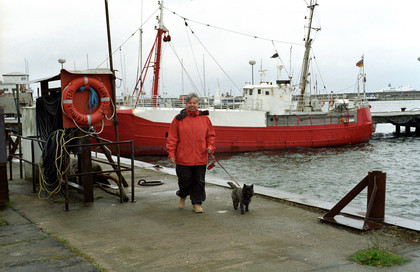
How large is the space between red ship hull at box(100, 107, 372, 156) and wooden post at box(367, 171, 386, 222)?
1842 centimetres

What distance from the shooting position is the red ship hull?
75.3 ft

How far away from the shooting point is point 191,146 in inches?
223

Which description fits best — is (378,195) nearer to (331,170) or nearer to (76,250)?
(76,250)

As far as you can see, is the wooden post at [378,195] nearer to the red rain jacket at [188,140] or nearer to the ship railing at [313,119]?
the red rain jacket at [188,140]

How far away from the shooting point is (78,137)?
614 cm

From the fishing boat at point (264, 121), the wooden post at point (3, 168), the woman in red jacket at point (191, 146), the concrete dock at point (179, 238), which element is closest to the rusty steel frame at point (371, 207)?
the concrete dock at point (179, 238)

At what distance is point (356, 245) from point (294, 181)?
12.5 meters

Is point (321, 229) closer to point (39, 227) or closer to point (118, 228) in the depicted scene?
point (118, 228)

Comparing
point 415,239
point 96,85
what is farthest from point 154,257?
point 96,85

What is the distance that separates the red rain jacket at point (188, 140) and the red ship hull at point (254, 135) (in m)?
16.9

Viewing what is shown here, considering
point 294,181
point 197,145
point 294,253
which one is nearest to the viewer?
point 294,253

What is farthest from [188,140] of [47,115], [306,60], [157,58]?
[306,60]

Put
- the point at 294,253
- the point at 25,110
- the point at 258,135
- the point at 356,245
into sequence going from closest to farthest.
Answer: the point at 294,253 < the point at 356,245 < the point at 25,110 < the point at 258,135

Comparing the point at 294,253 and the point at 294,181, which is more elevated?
the point at 294,253
